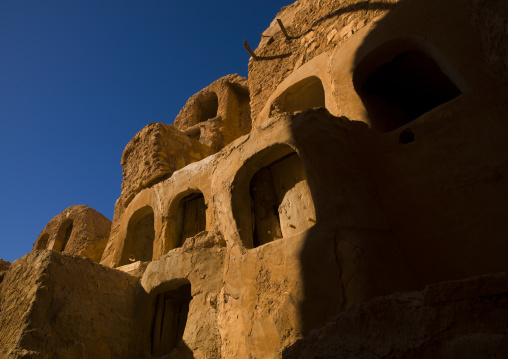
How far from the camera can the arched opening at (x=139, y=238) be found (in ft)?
25.9

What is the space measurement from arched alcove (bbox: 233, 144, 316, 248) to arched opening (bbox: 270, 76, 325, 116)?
1907mm

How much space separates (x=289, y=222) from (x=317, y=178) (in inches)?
31.1

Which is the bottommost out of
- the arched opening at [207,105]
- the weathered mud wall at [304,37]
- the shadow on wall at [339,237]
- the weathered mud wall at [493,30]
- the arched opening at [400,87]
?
the shadow on wall at [339,237]

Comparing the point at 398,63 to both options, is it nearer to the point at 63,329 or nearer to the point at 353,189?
the point at 353,189

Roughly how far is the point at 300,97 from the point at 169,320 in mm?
4441

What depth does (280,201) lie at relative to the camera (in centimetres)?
452

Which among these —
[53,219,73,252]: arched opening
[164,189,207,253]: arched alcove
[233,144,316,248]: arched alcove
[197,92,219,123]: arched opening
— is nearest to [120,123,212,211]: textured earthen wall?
[164,189,207,253]: arched alcove

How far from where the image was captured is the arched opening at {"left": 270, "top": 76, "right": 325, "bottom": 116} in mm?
6054

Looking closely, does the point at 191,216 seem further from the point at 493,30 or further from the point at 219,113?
the point at 219,113

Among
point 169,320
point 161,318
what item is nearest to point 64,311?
point 161,318

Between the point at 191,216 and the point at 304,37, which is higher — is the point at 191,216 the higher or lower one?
the lower one

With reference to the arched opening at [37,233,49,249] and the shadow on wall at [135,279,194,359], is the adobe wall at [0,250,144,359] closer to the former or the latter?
the shadow on wall at [135,279,194,359]

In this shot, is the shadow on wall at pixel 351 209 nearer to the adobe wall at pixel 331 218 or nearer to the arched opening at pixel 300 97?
the adobe wall at pixel 331 218

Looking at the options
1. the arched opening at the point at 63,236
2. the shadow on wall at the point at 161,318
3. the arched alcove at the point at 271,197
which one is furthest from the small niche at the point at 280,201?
the arched opening at the point at 63,236
